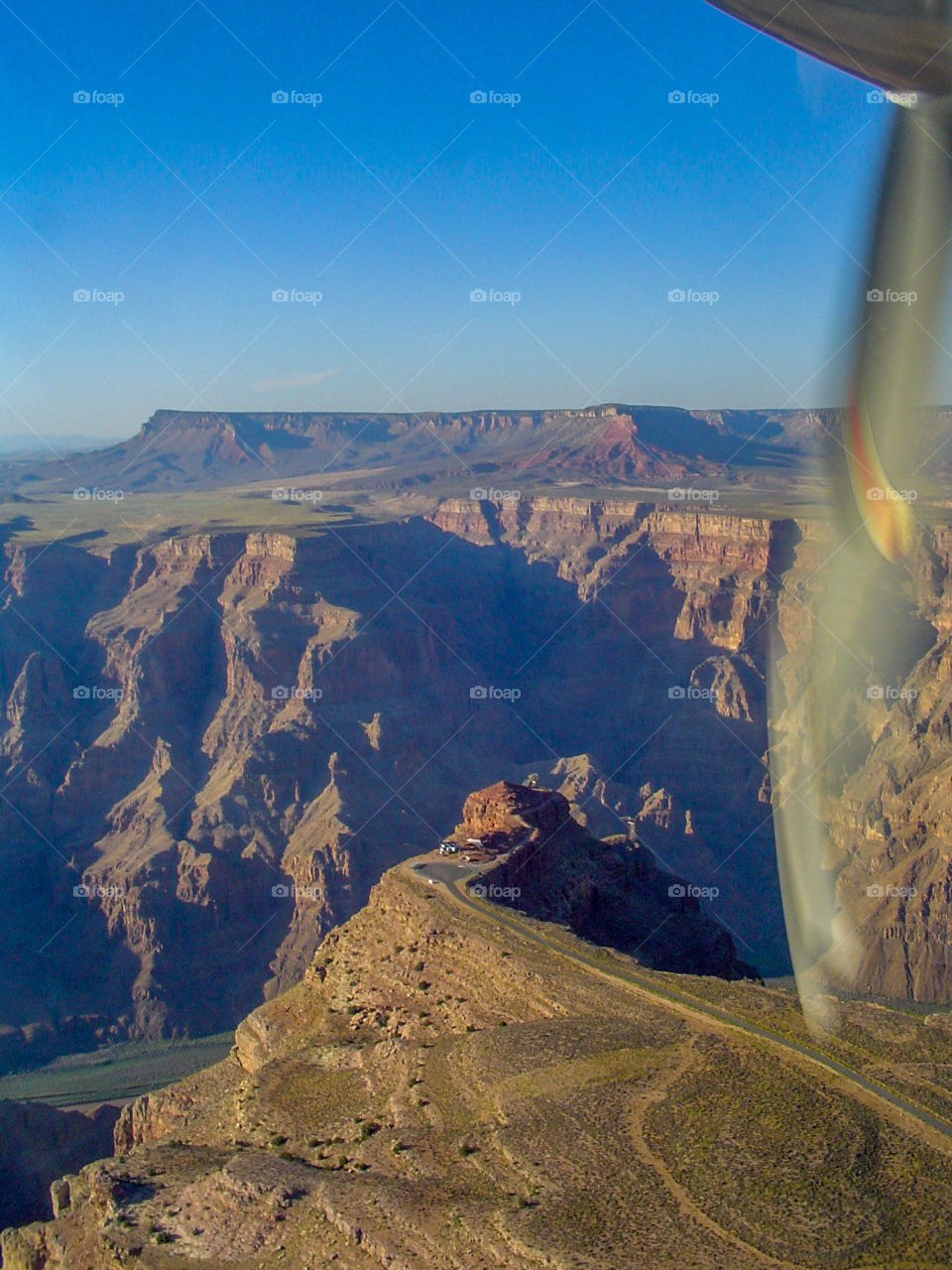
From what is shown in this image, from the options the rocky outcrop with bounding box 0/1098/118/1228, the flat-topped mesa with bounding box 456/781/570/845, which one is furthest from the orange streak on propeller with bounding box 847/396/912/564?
the rocky outcrop with bounding box 0/1098/118/1228

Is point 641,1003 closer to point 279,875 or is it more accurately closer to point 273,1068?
point 273,1068

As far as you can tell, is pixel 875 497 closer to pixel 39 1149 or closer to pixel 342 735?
pixel 39 1149

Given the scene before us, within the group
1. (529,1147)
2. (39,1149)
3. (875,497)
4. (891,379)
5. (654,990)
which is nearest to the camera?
(891,379)

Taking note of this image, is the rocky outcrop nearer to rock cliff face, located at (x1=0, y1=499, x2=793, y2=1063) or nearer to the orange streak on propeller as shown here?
rock cliff face, located at (x1=0, y1=499, x2=793, y2=1063)

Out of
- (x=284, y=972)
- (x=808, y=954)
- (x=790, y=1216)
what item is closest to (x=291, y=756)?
(x=284, y=972)

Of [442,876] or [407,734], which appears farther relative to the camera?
[407,734]

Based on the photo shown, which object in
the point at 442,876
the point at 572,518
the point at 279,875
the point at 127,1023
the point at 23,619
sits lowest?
the point at 127,1023

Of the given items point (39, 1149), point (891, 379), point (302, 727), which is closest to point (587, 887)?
point (39, 1149)

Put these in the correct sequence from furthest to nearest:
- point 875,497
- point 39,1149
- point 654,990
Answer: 1. point 39,1149
2. point 654,990
3. point 875,497
